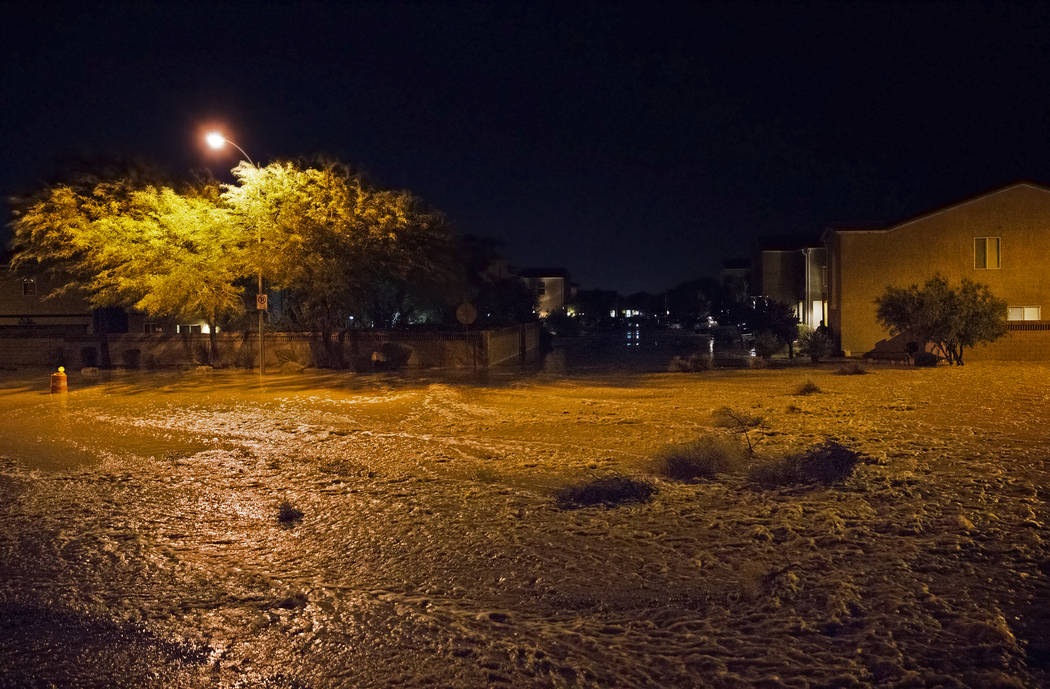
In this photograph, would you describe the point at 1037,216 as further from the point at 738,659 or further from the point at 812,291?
the point at 738,659

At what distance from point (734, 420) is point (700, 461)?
4.18 metres

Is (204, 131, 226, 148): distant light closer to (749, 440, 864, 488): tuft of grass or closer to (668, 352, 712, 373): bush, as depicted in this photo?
(668, 352, 712, 373): bush

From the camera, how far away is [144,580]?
21.3ft

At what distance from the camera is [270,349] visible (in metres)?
32.1

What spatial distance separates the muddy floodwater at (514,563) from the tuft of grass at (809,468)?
0.80ft

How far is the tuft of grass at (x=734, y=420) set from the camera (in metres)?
13.9

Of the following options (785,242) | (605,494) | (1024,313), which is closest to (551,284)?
(785,242)

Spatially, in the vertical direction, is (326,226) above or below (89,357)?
above

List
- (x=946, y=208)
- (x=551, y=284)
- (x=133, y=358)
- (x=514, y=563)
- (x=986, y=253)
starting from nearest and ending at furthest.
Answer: (x=514, y=563)
(x=986, y=253)
(x=946, y=208)
(x=133, y=358)
(x=551, y=284)

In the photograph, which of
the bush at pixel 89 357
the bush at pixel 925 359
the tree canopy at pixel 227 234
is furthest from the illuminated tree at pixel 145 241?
the bush at pixel 925 359

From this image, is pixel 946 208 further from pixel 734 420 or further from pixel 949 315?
pixel 734 420

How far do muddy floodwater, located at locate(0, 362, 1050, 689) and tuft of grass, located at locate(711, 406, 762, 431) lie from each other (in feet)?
1.22

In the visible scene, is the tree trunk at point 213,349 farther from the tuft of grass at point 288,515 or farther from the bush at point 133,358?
the tuft of grass at point 288,515

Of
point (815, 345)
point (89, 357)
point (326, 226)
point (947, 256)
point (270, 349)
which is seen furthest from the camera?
point (89, 357)
